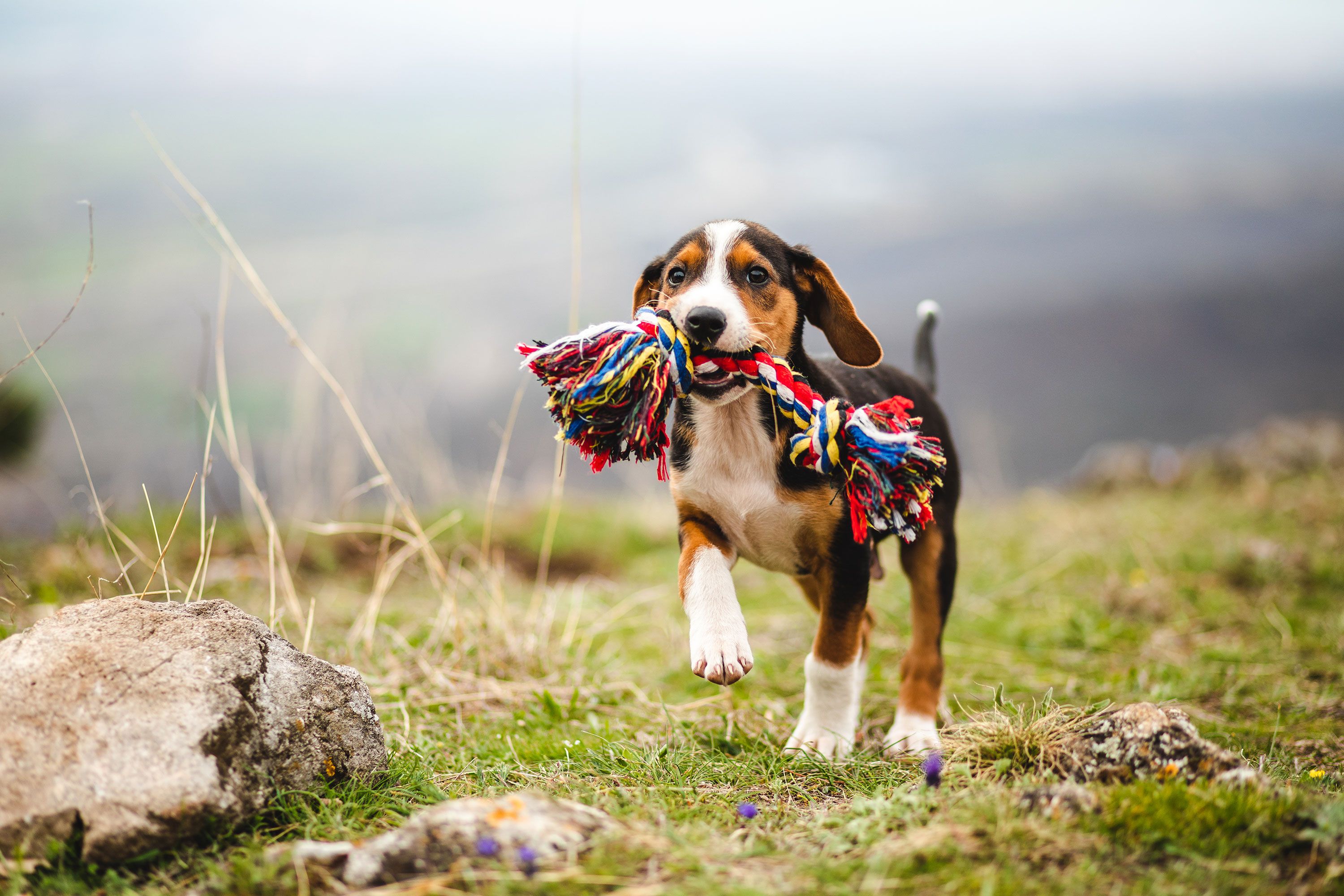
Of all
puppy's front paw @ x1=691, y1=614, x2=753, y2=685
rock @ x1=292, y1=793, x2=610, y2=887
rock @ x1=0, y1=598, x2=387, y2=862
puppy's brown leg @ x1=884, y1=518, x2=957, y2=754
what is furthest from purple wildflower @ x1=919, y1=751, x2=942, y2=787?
rock @ x1=0, y1=598, x2=387, y2=862

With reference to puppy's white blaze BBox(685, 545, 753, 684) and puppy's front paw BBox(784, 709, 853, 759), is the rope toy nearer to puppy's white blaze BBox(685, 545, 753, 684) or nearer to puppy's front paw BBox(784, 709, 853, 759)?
puppy's white blaze BBox(685, 545, 753, 684)

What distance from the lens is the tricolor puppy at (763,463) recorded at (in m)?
3.46

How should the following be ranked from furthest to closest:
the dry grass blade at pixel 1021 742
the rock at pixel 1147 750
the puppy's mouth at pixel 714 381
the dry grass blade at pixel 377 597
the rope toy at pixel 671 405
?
the dry grass blade at pixel 377 597
the puppy's mouth at pixel 714 381
the rope toy at pixel 671 405
the dry grass blade at pixel 1021 742
the rock at pixel 1147 750

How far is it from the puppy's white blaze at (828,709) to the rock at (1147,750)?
0.94m

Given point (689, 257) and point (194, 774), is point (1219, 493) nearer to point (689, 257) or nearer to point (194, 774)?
point (689, 257)

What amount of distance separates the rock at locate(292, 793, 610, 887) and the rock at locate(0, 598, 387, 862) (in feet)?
1.16

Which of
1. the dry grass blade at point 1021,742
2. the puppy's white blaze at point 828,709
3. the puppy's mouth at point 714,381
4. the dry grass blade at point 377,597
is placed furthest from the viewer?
the dry grass blade at point 377,597

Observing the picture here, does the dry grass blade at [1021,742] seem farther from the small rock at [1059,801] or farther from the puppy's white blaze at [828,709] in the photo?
the puppy's white blaze at [828,709]

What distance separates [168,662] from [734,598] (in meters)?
1.75

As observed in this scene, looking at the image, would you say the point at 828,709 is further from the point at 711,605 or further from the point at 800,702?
the point at 800,702

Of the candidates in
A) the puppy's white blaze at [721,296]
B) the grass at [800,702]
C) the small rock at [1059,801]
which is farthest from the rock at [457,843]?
the puppy's white blaze at [721,296]

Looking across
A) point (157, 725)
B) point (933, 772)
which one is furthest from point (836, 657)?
point (157, 725)

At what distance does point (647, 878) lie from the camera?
2375mm

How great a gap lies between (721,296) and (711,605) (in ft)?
3.48
